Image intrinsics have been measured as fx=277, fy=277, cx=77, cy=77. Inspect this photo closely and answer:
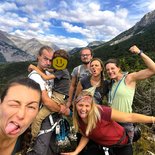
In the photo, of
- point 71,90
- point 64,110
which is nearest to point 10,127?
point 64,110

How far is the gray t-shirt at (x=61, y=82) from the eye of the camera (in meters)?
5.21

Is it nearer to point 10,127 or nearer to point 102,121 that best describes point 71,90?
point 102,121

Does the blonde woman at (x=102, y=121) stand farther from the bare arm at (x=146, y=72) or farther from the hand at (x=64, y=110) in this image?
the bare arm at (x=146, y=72)

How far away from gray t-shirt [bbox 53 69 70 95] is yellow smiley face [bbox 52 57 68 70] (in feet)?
0.54

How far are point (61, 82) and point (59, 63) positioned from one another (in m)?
0.48

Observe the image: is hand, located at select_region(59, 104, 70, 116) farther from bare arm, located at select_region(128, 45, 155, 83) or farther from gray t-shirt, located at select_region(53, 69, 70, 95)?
bare arm, located at select_region(128, 45, 155, 83)

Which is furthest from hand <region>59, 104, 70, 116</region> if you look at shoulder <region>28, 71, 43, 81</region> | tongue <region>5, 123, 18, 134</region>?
tongue <region>5, 123, 18, 134</region>

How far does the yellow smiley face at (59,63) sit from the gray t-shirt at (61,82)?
0.16 metres

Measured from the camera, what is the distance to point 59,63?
5.01 meters

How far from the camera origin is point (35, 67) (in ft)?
16.3

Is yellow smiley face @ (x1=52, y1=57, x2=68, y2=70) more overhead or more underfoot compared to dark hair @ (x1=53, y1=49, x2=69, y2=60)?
more underfoot

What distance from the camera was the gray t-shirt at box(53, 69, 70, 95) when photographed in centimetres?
521

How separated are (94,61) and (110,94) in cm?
83

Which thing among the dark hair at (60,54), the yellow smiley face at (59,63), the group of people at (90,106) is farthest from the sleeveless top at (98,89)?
the dark hair at (60,54)
